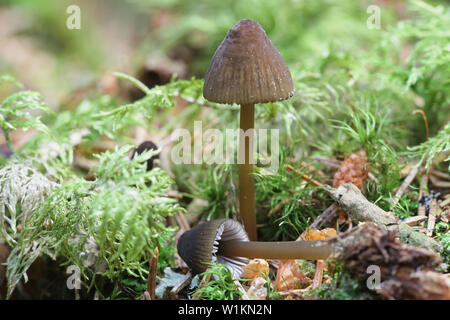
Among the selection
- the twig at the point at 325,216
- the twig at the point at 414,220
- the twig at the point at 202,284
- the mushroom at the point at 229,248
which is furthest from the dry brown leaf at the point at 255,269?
the twig at the point at 414,220

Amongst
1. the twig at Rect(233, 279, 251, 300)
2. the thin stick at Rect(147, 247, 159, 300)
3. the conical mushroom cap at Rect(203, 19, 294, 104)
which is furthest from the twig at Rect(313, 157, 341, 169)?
the thin stick at Rect(147, 247, 159, 300)

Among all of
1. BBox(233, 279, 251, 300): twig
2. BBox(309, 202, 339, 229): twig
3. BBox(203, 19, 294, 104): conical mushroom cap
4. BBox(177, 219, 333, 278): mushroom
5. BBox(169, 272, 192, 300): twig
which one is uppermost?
BBox(203, 19, 294, 104): conical mushroom cap

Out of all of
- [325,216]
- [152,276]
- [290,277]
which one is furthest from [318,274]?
[152,276]

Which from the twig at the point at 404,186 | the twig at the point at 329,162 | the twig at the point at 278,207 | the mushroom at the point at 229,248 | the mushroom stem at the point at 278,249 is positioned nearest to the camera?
the mushroom stem at the point at 278,249

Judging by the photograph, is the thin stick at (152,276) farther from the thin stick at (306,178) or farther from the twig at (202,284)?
the thin stick at (306,178)

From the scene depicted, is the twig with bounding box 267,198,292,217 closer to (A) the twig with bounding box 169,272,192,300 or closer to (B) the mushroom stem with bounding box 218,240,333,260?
(B) the mushroom stem with bounding box 218,240,333,260
